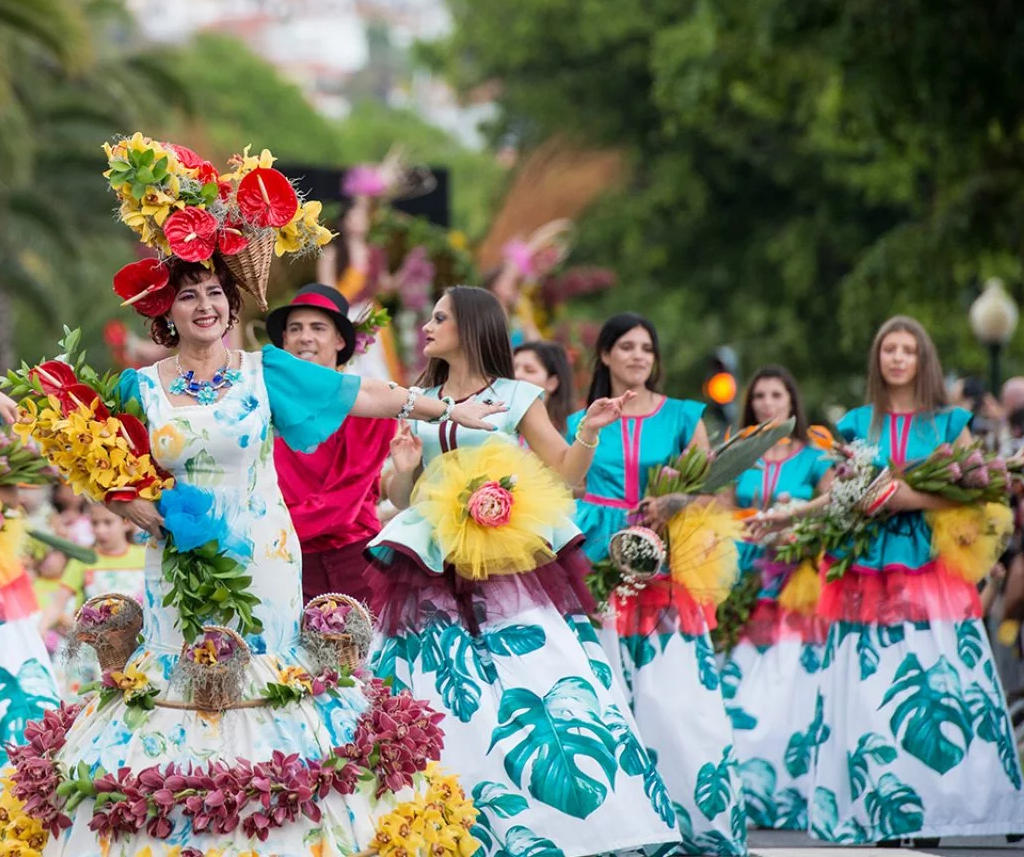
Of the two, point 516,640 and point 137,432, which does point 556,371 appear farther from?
point 137,432

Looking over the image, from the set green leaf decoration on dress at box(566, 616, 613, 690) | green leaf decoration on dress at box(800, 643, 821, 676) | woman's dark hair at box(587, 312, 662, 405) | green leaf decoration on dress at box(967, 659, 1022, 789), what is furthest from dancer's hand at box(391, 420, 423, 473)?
green leaf decoration on dress at box(800, 643, 821, 676)

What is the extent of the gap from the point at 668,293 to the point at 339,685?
29.5m

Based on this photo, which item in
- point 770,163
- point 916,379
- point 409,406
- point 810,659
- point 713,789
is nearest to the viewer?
point 409,406

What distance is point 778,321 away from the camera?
3328 centimetres

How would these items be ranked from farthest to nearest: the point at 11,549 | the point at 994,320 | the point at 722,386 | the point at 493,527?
the point at 994,320, the point at 722,386, the point at 11,549, the point at 493,527

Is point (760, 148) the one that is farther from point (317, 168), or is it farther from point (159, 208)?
point (159, 208)

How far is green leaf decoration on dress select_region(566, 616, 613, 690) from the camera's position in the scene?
26.8 feet

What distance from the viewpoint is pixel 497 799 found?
775 cm

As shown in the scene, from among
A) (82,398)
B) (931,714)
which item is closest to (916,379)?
(931,714)

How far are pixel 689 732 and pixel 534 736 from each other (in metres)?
1.79

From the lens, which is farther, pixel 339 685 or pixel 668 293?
pixel 668 293

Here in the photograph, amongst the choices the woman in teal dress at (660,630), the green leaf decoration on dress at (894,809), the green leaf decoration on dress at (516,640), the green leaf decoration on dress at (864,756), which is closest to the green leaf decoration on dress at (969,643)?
the green leaf decoration on dress at (864,756)

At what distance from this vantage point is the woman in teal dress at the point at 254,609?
6434 millimetres

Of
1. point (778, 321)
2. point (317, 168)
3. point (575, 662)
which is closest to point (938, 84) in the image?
point (317, 168)
